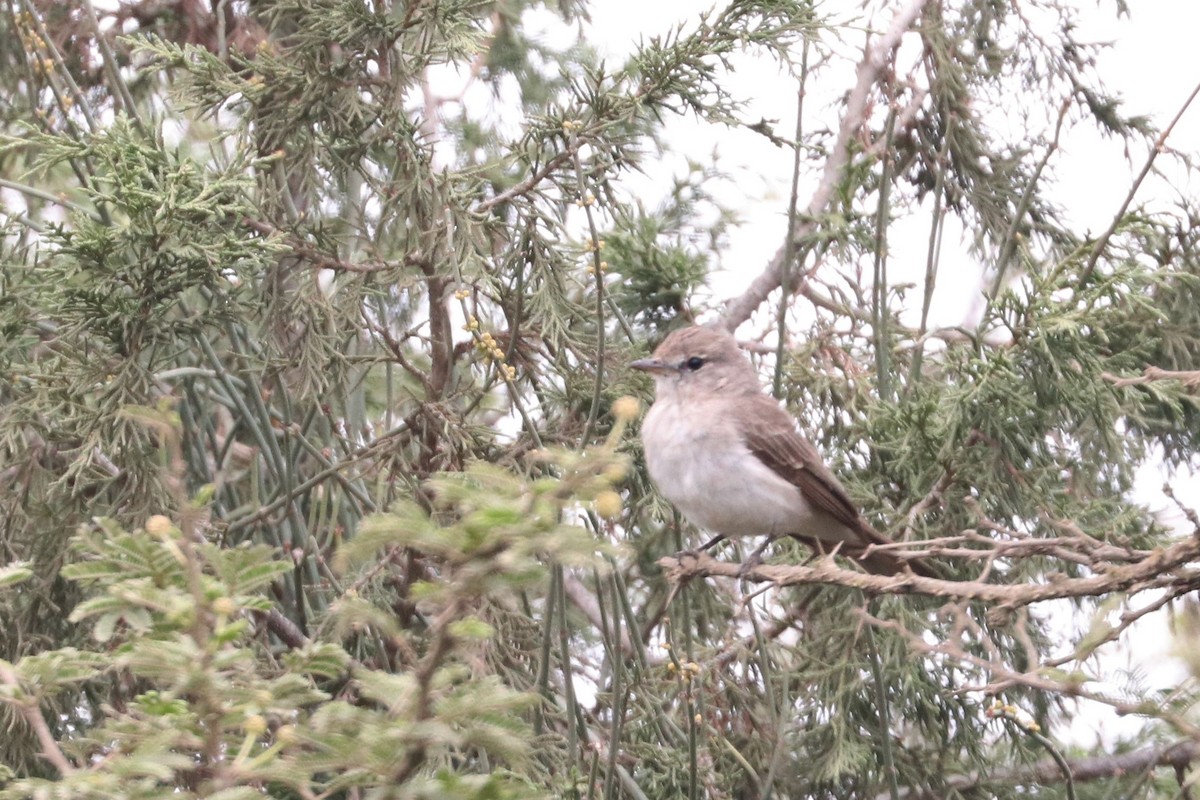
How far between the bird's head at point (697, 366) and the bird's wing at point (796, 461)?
96 mm

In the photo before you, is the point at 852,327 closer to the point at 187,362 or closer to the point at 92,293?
the point at 187,362

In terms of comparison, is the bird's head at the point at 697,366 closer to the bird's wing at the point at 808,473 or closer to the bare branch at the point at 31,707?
the bird's wing at the point at 808,473

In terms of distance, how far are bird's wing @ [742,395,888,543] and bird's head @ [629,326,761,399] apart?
0.10 meters

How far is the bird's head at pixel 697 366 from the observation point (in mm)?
3543

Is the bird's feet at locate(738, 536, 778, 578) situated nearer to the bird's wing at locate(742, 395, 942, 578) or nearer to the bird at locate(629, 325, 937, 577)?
the bird at locate(629, 325, 937, 577)

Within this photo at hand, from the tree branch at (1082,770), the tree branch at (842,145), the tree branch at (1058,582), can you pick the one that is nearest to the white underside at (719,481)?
the tree branch at (842,145)

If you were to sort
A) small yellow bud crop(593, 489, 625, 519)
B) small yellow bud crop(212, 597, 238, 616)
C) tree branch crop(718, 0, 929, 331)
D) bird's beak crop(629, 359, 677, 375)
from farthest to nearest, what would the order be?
tree branch crop(718, 0, 929, 331) → bird's beak crop(629, 359, 677, 375) → small yellow bud crop(212, 597, 238, 616) → small yellow bud crop(593, 489, 625, 519)

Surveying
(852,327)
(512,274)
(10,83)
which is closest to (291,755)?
(512,274)

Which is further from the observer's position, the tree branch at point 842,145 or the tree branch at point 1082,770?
the tree branch at point 842,145

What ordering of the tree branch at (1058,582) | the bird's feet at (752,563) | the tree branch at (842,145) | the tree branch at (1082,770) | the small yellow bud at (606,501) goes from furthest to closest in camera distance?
1. the tree branch at (842,145)
2. the tree branch at (1082,770)
3. the bird's feet at (752,563)
4. the tree branch at (1058,582)
5. the small yellow bud at (606,501)

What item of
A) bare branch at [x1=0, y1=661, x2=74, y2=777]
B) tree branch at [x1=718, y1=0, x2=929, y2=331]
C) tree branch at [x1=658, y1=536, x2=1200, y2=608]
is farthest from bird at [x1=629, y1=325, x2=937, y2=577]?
bare branch at [x1=0, y1=661, x2=74, y2=777]

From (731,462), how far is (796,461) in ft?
0.64

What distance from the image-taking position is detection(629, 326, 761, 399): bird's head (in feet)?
11.6

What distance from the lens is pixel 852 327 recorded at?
4.20 meters
